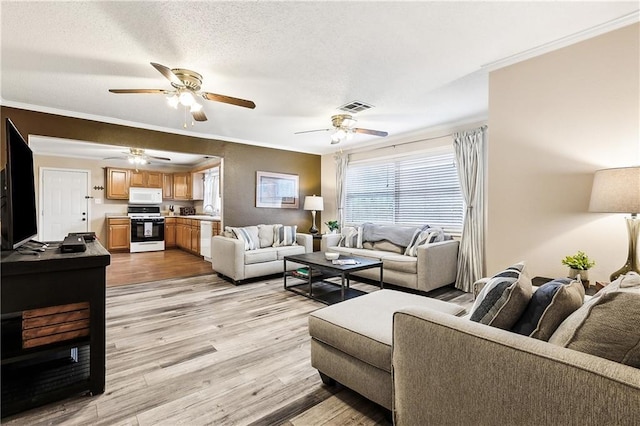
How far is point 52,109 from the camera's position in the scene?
370cm

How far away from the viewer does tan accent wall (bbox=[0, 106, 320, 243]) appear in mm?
3732

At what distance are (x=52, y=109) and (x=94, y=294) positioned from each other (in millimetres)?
3363

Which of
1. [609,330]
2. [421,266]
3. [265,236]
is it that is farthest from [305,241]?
[609,330]

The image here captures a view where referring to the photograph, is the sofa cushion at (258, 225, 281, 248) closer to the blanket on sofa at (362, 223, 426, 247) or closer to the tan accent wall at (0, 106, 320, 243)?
the tan accent wall at (0, 106, 320, 243)

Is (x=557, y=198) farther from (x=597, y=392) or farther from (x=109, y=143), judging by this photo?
(x=109, y=143)

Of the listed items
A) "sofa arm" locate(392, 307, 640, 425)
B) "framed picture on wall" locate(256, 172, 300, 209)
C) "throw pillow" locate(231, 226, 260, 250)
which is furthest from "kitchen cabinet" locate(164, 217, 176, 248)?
"sofa arm" locate(392, 307, 640, 425)

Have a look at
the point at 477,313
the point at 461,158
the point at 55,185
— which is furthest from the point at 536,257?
the point at 55,185

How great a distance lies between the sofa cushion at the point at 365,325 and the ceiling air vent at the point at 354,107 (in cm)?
241

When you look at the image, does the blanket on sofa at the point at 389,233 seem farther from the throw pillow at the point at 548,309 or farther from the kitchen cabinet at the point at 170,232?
the kitchen cabinet at the point at 170,232

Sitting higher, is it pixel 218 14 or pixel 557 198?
pixel 218 14

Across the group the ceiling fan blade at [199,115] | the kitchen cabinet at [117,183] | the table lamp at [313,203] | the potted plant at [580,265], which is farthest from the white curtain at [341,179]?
the kitchen cabinet at [117,183]

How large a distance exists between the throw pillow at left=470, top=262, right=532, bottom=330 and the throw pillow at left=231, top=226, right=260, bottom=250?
373 centimetres

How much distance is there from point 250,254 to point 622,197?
3.99 meters

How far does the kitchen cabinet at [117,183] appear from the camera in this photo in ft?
24.0
